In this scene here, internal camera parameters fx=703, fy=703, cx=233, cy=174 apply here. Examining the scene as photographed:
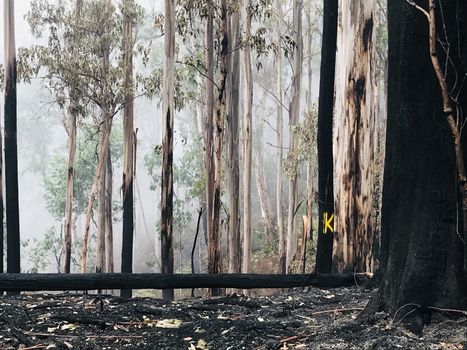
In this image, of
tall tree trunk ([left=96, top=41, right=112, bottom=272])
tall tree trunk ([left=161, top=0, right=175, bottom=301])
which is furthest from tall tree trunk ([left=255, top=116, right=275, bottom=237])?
tall tree trunk ([left=161, top=0, right=175, bottom=301])

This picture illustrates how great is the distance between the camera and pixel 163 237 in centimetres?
1298

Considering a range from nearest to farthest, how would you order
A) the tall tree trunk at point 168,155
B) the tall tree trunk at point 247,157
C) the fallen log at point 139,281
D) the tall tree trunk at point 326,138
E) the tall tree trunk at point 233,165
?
1. the fallen log at point 139,281
2. the tall tree trunk at point 326,138
3. the tall tree trunk at point 168,155
4. the tall tree trunk at point 233,165
5. the tall tree trunk at point 247,157

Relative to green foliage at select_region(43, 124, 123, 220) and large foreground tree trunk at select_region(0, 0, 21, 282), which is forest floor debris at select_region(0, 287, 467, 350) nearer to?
large foreground tree trunk at select_region(0, 0, 21, 282)

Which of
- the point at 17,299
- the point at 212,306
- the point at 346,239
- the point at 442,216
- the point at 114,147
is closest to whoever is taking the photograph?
the point at 442,216

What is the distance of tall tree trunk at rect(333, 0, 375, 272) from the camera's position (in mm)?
10008

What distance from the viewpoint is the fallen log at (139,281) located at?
766 cm

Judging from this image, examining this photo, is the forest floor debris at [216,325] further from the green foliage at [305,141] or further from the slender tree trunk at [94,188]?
the green foliage at [305,141]

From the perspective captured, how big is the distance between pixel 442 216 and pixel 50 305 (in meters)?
4.60

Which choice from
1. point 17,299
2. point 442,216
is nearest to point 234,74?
point 17,299

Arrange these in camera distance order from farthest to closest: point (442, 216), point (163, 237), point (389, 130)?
1. point (163, 237)
2. point (389, 130)
3. point (442, 216)

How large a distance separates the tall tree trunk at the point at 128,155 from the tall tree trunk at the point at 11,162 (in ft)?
8.02

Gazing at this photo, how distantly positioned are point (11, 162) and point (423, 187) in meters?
11.1

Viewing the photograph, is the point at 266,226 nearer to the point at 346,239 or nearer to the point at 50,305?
the point at 346,239

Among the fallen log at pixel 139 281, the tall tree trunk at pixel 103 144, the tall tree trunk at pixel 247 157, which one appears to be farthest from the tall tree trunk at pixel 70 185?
the fallen log at pixel 139 281
